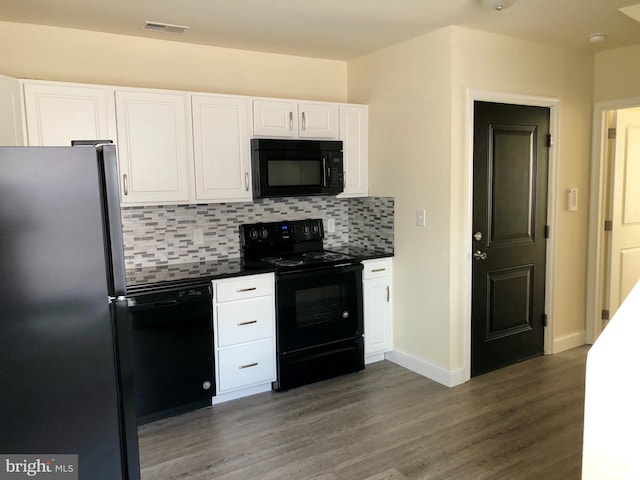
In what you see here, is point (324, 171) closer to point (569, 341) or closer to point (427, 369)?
point (427, 369)

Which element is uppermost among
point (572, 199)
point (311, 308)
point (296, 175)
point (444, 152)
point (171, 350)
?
point (444, 152)

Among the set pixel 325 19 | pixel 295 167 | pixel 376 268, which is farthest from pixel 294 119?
pixel 376 268

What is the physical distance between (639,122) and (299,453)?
3924 mm

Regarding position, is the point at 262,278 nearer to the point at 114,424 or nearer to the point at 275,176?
the point at 275,176

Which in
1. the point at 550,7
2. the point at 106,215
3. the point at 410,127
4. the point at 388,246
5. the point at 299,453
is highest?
the point at 550,7

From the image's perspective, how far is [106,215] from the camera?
1.48 meters

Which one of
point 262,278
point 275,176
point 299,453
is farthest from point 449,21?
point 299,453

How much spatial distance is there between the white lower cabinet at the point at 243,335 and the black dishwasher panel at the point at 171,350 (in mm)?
82

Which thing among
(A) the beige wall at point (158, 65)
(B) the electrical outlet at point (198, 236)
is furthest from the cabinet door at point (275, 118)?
(B) the electrical outlet at point (198, 236)

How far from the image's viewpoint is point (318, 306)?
3.64 meters

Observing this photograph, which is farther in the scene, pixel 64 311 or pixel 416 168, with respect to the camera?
pixel 416 168

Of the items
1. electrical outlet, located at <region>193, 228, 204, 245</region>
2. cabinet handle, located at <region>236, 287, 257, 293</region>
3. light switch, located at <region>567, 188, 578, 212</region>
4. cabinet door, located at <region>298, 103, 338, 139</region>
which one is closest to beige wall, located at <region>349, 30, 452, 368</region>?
cabinet door, located at <region>298, 103, 338, 139</region>

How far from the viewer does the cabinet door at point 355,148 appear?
4.02 m

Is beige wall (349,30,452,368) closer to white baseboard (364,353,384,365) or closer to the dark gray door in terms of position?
white baseboard (364,353,384,365)
